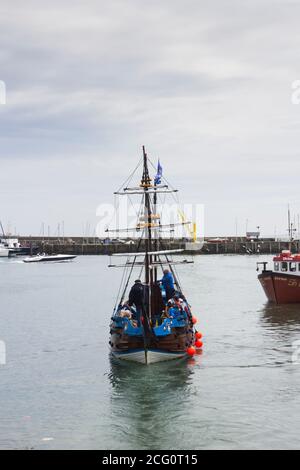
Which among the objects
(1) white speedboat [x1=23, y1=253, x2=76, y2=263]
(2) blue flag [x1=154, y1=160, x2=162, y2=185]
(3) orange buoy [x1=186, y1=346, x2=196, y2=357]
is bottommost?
(3) orange buoy [x1=186, y1=346, x2=196, y2=357]

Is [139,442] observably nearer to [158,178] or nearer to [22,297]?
[158,178]

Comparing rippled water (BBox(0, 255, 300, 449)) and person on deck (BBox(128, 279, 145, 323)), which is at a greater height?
person on deck (BBox(128, 279, 145, 323))

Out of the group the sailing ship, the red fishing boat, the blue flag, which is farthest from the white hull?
the red fishing boat

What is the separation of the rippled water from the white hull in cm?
44

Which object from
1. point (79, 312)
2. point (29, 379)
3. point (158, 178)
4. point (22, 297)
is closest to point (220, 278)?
point (22, 297)

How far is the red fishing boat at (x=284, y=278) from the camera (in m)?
57.0

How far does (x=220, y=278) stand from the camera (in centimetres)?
10250

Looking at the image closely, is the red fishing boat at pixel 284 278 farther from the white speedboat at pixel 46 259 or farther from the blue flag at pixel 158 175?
the white speedboat at pixel 46 259

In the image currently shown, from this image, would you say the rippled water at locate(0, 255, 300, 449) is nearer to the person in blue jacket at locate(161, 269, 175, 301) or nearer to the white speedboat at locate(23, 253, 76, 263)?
the person in blue jacket at locate(161, 269, 175, 301)

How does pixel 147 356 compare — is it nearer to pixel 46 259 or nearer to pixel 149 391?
pixel 149 391

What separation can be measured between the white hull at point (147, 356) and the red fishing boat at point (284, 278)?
2685 centimetres

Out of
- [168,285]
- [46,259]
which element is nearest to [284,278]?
[168,285]

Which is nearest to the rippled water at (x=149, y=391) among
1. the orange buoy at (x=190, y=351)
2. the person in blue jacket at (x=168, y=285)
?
the orange buoy at (x=190, y=351)

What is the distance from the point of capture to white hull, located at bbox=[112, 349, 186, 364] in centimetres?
3180
